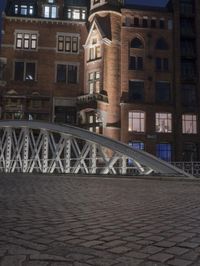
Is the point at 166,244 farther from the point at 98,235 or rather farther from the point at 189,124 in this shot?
the point at 189,124

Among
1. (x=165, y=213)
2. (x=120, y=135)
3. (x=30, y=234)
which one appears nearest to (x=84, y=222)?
(x=30, y=234)

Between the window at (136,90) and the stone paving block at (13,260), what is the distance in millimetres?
35339

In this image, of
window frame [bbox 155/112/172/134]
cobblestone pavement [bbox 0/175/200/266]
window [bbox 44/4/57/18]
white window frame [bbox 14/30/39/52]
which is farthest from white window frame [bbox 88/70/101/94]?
cobblestone pavement [bbox 0/175/200/266]

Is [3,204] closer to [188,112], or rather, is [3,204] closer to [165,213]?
[165,213]

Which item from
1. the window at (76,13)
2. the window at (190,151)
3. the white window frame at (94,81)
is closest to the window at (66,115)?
the white window frame at (94,81)

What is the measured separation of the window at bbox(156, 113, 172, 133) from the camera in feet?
123

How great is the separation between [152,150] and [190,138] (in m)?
4.37

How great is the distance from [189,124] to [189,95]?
328cm

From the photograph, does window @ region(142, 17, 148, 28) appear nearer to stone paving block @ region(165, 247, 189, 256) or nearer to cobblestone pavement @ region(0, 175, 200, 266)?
cobblestone pavement @ region(0, 175, 200, 266)

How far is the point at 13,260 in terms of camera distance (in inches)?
116

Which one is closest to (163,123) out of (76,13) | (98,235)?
(76,13)

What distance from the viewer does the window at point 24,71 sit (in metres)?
38.4

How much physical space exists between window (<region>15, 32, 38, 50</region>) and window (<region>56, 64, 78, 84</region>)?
11.9 ft

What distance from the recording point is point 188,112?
38.1 meters
